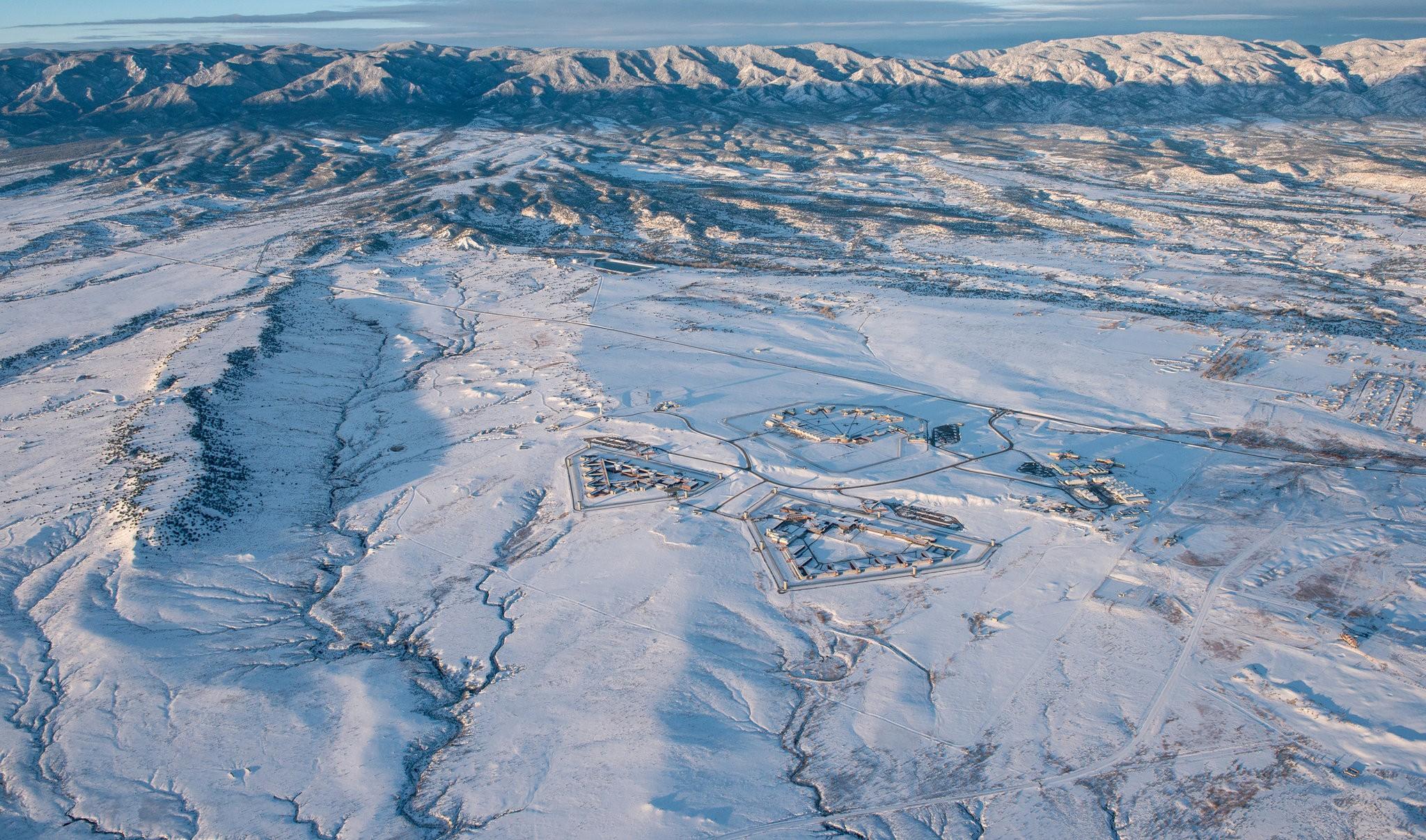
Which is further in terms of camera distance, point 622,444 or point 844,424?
point 844,424

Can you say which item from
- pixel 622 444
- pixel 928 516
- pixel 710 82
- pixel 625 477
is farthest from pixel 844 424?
pixel 710 82

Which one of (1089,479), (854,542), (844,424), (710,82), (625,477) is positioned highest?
(710,82)

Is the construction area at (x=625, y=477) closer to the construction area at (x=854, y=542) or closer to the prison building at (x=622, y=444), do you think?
the prison building at (x=622, y=444)

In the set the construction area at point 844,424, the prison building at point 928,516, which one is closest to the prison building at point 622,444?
the construction area at point 844,424

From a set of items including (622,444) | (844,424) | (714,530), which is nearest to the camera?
(714,530)

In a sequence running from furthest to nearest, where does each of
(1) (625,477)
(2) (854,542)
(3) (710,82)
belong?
(3) (710,82), (1) (625,477), (2) (854,542)

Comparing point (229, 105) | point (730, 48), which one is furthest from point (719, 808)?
point (730, 48)

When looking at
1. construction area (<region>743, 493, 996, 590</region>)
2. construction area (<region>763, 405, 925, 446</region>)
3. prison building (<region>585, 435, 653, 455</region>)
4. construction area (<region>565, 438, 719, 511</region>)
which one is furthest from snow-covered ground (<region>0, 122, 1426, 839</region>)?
prison building (<region>585, 435, 653, 455</region>)

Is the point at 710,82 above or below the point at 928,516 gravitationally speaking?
above

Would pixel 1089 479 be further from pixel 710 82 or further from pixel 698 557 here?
pixel 710 82
